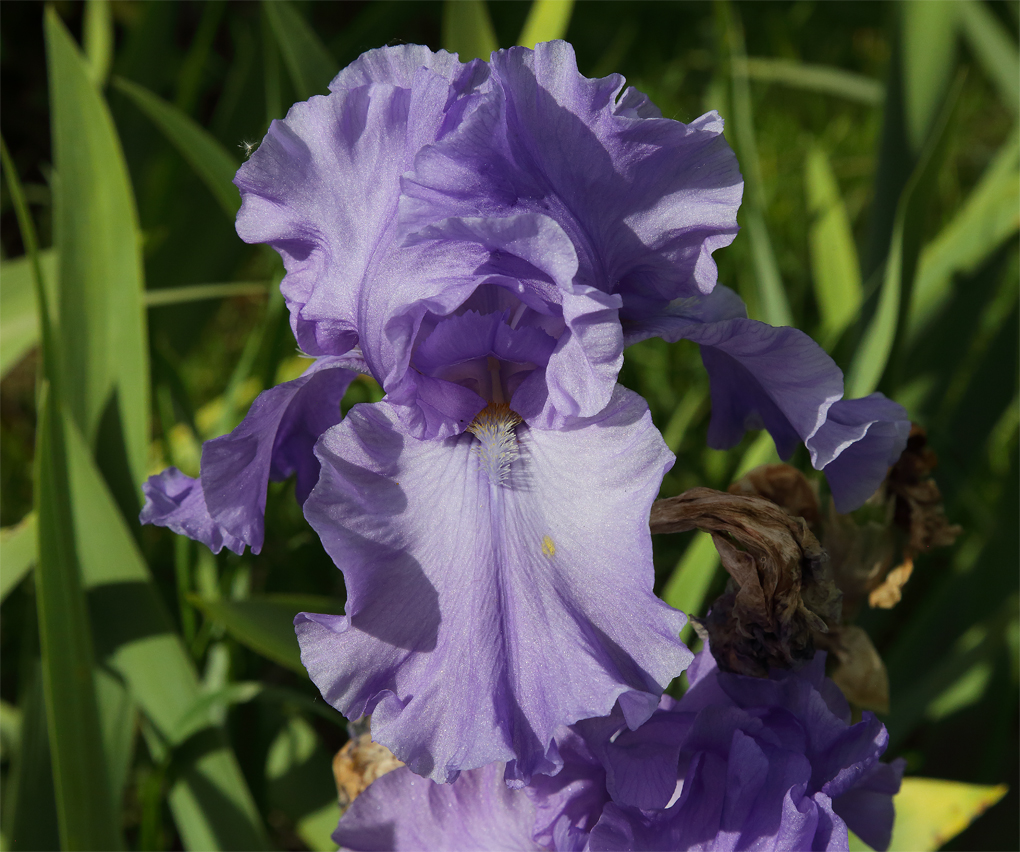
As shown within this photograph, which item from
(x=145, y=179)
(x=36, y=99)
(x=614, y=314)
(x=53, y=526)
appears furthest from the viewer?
(x=36, y=99)

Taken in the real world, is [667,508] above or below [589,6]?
below

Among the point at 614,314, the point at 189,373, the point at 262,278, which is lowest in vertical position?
the point at 189,373

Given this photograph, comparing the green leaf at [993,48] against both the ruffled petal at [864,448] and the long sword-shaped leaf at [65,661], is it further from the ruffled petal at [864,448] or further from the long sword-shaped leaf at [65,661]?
the long sword-shaped leaf at [65,661]

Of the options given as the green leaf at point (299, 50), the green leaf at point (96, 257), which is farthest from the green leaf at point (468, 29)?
the green leaf at point (96, 257)

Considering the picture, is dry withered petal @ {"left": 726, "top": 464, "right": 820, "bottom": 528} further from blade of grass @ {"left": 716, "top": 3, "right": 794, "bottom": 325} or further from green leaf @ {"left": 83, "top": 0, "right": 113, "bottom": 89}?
green leaf @ {"left": 83, "top": 0, "right": 113, "bottom": 89}

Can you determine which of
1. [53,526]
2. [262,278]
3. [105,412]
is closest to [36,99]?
[262,278]

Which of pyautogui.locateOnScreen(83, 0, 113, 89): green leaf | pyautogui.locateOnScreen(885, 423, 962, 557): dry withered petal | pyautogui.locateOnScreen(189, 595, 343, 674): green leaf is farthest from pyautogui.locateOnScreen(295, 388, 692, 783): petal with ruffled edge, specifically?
pyautogui.locateOnScreen(83, 0, 113, 89): green leaf

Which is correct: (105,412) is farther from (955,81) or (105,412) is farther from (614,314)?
(955,81)
